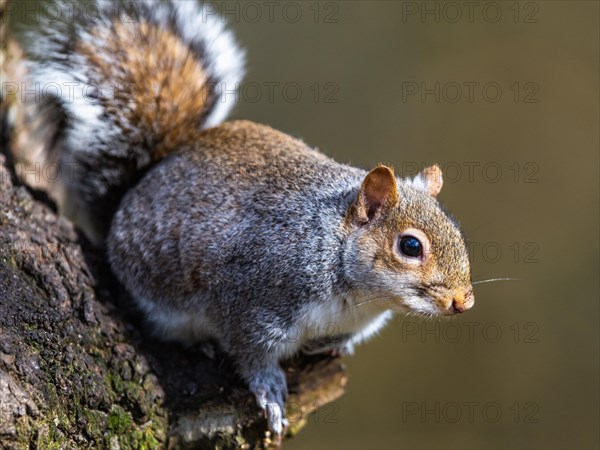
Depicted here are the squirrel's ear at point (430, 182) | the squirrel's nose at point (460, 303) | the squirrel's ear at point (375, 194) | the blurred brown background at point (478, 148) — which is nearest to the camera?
the squirrel's nose at point (460, 303)

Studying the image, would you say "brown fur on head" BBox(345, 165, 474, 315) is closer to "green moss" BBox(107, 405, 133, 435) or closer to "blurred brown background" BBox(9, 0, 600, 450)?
"green moss" BBox(107, 405, 133, 435)

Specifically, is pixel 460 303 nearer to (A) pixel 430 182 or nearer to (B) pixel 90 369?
(A) pixel 430 182

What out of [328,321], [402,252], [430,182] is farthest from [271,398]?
[430,182]

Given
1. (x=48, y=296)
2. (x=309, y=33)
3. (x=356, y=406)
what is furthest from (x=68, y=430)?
(x=309, y=33)

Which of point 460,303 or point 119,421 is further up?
point 460,303

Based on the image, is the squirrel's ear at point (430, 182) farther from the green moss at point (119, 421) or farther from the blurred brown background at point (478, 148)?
the blurred brown background at point (478, 148)

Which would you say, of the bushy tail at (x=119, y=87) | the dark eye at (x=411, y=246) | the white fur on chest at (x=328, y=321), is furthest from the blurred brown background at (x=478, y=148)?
the dark eye at (x=411, y=246)

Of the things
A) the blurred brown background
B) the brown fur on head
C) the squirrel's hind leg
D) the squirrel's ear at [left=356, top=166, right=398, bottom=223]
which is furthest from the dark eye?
the blurred brown background
